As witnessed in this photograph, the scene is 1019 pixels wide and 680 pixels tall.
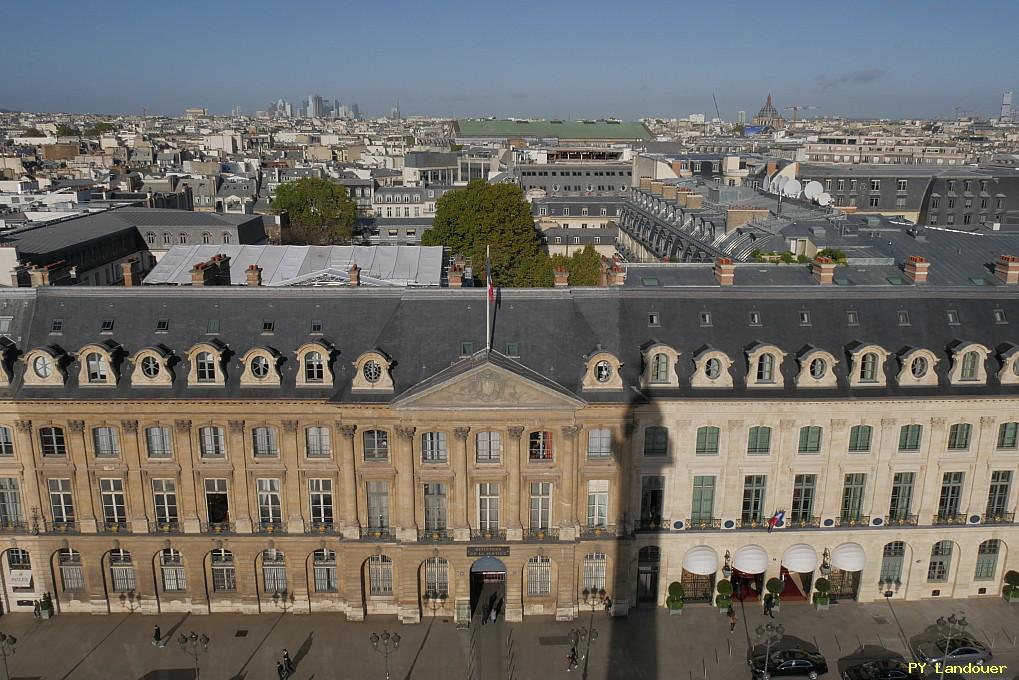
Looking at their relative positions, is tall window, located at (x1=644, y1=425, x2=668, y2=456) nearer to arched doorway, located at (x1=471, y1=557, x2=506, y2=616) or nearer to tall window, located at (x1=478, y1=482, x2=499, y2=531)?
tall window, located at (x1=478, y1=482, x2=499, y2=531)

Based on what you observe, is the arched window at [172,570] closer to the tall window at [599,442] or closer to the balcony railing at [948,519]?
the tall window at [599,442]

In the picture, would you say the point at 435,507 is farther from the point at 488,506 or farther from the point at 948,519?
the point at 948,519

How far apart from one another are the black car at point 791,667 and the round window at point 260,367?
31.7 meters

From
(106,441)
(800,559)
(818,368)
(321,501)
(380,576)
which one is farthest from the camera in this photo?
(380,576)

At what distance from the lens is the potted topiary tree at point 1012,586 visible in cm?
5256

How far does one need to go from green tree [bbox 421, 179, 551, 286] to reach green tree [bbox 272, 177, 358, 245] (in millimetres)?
20921

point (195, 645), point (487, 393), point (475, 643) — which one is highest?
point (487, 393)

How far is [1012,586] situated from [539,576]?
2890 cm

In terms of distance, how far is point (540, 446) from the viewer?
49156mm

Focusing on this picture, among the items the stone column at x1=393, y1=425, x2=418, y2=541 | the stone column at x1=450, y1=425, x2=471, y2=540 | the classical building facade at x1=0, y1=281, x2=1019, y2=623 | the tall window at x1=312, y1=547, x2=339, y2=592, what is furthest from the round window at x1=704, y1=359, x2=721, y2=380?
the tall window at x1=312, y1=547, x2=339, y2=592

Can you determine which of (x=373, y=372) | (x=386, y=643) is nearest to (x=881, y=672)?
(x=386, y=643)

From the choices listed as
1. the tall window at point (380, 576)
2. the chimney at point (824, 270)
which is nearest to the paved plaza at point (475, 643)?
the tall window at point (380, 576)

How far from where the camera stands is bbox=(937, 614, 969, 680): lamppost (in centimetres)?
4657

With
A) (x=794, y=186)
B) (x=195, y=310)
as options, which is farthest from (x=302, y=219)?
(x=195, y=310)
